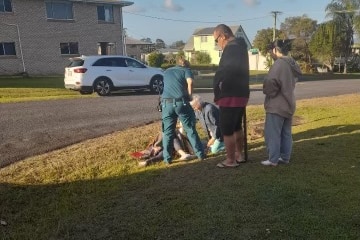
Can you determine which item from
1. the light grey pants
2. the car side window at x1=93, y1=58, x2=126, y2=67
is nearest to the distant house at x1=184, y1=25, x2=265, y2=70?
the car side window at x1=93, y1=58, x2=126, y2=67

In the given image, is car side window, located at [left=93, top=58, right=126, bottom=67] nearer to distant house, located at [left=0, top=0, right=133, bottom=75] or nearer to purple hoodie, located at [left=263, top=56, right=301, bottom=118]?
purple hoodie, located at [left=263, top=56, right=301, bottom=118]

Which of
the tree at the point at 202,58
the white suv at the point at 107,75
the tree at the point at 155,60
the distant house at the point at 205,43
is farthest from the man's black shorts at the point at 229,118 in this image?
the distant house at the point at 205,43

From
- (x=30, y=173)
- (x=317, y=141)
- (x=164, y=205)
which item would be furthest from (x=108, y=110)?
(x=164, y=205)

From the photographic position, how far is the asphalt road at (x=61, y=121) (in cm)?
787

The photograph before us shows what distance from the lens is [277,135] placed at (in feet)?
17.4

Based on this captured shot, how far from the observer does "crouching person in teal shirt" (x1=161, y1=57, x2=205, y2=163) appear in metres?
5.91

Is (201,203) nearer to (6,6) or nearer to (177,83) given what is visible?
(177,83)

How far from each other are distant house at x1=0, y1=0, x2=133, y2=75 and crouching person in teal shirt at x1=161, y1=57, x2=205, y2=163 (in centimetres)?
2568

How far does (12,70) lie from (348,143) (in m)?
27.0

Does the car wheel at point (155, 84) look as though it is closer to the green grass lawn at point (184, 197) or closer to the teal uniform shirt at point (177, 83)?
the green grass lawn at point (184, 197)

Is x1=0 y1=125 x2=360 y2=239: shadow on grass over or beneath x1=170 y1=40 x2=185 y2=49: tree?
beneath

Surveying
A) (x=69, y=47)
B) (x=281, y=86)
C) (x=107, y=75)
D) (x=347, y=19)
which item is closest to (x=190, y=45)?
(x=347, y=19)

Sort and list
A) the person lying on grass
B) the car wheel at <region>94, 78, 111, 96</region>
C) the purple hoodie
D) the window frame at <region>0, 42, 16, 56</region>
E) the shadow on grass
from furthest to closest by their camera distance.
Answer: the window frame at <region>0, 42, 16, 56</region>, the car wheel at <region>94, 78, 111, 96</region>, the person lying on grass, the purple hoodie, the shadow on grass

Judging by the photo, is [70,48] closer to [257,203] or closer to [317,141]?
[317,141]
